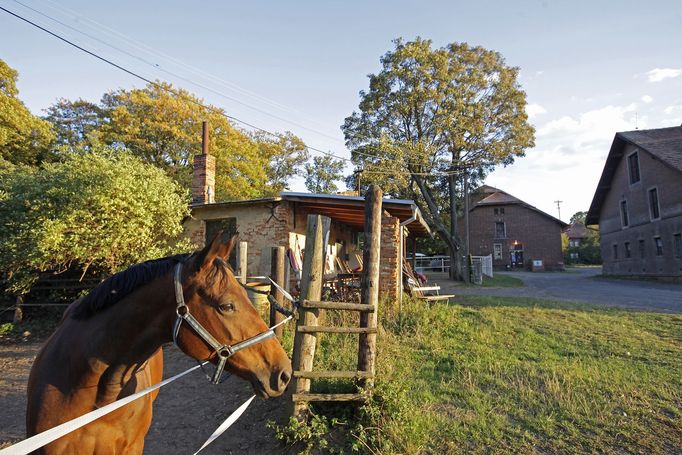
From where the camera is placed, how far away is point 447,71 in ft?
70.1

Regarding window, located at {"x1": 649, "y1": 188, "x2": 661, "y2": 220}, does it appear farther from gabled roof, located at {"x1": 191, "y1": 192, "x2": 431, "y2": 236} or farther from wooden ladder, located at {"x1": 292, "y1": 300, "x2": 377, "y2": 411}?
wooden ladder, located at {"x1": 292, "y1": 300, "x2": 377, "y2": 411}

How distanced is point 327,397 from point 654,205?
28.2 metres

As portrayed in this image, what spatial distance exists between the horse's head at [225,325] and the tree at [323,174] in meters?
37.0

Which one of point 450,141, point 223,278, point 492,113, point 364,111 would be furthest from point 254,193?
point 223,278

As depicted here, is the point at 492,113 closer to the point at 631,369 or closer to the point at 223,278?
the point at 631,369

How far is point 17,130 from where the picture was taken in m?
18.1

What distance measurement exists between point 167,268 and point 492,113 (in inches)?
903

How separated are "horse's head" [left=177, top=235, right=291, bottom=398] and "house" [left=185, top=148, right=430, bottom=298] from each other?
729 cm

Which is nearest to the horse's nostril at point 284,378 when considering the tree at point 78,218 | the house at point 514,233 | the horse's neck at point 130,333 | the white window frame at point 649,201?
the horse's neck at point 130,333

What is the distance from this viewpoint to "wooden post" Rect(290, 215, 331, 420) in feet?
13.1

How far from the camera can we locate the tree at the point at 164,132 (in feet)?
73.4

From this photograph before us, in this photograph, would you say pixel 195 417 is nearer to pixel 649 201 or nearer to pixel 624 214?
pixel 649 201

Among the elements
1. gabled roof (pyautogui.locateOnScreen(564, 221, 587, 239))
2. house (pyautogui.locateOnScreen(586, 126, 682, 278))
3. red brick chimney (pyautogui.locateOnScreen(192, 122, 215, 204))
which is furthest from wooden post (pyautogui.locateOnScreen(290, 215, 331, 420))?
gabled roof (pyautogui.locateOnScreen(564, 221, 587, 239))

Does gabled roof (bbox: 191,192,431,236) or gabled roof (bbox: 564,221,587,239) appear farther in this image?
gabled roof (bbox: 564,221,587,239)
